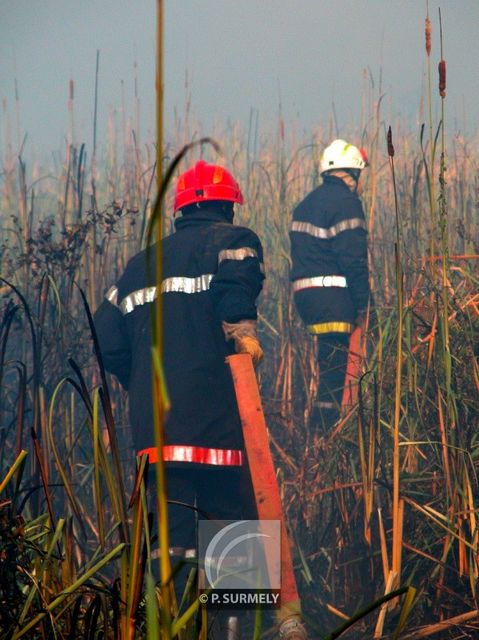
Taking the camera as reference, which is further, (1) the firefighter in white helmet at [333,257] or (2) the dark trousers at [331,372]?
(1) the firefighter in white helmet at [333,257]

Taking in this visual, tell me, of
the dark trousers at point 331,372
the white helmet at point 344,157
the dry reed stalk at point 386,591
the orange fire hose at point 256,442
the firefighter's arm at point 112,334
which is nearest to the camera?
the dry reed stalk at point 386,591

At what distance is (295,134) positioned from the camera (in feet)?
23.3

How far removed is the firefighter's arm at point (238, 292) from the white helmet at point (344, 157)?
2.66 metres

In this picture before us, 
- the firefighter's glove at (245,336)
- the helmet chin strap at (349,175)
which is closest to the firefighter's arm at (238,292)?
the firefighter's glove at (245,336)

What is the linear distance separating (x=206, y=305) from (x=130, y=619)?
2.28 meters

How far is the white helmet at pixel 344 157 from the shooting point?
20.0ft

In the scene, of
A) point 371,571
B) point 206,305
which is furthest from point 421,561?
point 206,305

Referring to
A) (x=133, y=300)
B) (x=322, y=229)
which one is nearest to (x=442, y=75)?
(x=133, y=300)

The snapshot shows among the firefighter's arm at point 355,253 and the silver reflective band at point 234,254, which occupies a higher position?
the firefighter's arm at point 355,253

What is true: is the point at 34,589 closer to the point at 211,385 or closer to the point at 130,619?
the point at 130,619

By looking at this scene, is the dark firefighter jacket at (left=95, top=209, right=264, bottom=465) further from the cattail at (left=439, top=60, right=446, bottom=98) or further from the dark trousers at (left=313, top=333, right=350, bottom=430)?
the dark trousers at (left=313, top=333, right=350, bottom=430)

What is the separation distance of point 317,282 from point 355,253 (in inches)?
13.6

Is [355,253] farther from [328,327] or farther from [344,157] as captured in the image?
[344,157]

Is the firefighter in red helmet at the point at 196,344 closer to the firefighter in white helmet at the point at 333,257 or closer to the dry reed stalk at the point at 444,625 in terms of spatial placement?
the dry reed stalk at the point at 444,625
